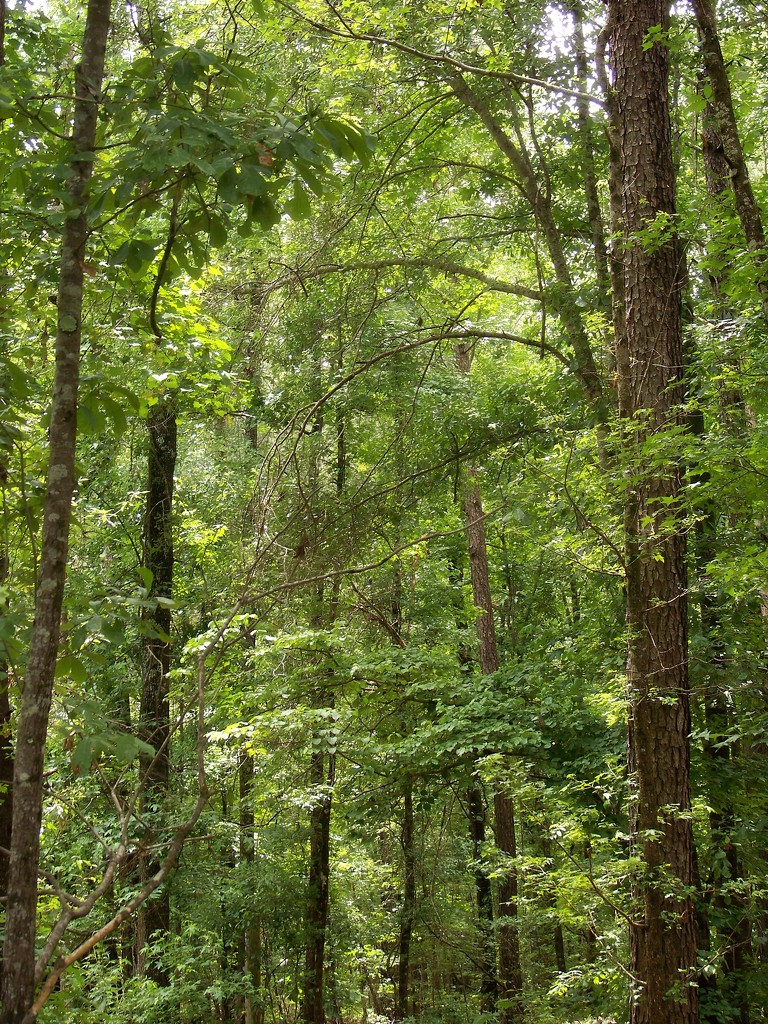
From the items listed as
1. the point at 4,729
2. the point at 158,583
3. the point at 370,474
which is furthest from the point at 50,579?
the point at 158,583

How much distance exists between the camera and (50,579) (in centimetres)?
190

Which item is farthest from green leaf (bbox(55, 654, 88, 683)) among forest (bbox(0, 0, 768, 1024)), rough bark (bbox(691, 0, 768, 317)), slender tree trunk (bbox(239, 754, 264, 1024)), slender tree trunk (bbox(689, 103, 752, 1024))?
slender tree trunk (bbox(239, 754, 264, 1024))

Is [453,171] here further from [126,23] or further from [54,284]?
[54,284]

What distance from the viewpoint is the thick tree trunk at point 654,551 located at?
4480 mm

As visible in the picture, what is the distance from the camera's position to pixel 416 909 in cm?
1172

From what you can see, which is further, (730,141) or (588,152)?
(588,152)

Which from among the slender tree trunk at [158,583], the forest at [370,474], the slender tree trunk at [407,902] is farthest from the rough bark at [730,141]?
the slender tree trunk at [407,902]

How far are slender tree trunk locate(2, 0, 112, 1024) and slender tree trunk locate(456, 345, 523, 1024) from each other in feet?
27.7

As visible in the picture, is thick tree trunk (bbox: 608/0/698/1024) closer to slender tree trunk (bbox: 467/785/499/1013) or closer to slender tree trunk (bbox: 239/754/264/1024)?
slender tree trunk (bbox: 239/754/264/1024)

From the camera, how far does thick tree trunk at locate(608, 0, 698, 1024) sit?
448cm

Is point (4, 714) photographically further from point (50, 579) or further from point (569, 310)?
point (569, 310)

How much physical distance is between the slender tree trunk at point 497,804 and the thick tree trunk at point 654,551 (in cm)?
506

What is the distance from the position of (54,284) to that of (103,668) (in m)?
8.53

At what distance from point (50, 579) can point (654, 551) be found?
348 centimetres
